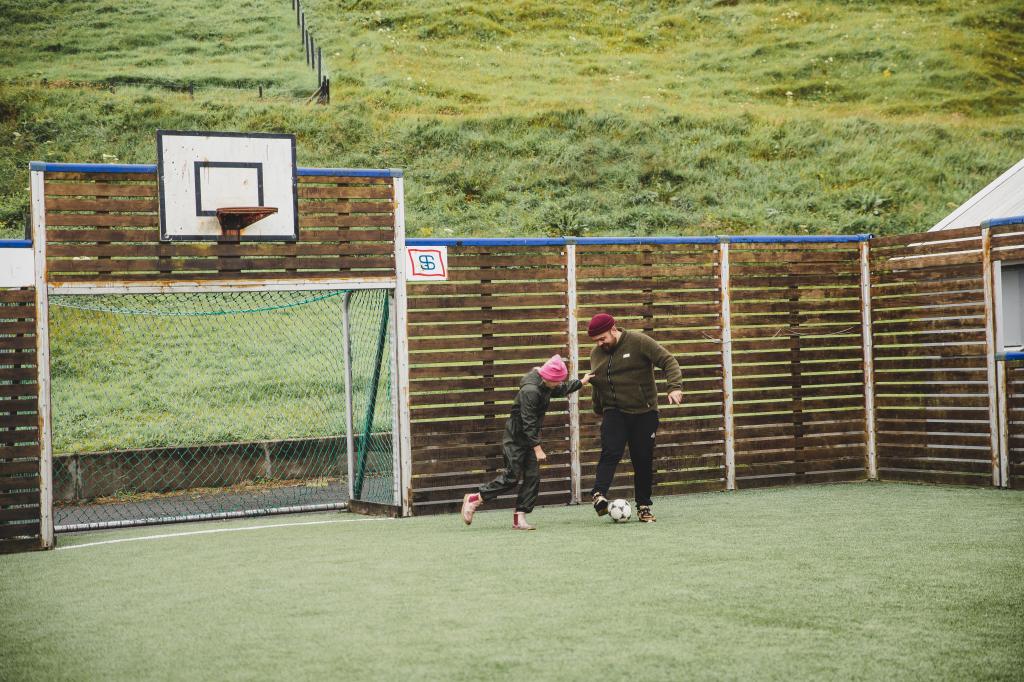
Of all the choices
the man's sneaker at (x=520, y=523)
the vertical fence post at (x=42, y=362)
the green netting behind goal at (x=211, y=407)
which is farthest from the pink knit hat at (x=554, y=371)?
the vertical fence post at (x=42, y=362)

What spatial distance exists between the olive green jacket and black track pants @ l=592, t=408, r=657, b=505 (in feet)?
0.30

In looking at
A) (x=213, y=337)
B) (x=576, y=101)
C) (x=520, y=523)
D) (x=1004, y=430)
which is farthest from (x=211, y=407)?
(x=576, y=101)

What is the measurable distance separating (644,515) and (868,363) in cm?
481

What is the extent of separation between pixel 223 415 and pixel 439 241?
7.04 meters

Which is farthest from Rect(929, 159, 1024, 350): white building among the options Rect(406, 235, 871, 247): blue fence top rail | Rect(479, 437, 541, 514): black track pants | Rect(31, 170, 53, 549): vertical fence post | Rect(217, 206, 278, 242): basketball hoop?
Rect(31, 170, 53, 549): vertical fence post

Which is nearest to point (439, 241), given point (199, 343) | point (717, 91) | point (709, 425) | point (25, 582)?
point (709, 425)

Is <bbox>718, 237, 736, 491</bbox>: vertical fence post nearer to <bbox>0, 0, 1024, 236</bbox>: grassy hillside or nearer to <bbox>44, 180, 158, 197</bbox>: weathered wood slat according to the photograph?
<bbox>44, 180, 158, 197</bbox>: weathered wood slat

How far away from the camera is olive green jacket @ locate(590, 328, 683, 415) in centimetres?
1027

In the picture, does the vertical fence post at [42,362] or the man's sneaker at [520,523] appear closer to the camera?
the man's sneaker at [520,523]

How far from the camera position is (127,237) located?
1062 centimetres

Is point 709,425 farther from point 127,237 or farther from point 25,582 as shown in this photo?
point 25,582

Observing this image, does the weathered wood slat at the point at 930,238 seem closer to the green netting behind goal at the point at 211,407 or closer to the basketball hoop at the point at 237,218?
the green netting behind goal at the point at 211,407

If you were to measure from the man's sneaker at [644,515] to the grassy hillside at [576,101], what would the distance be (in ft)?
48.5

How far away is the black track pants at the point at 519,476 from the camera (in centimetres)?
993
